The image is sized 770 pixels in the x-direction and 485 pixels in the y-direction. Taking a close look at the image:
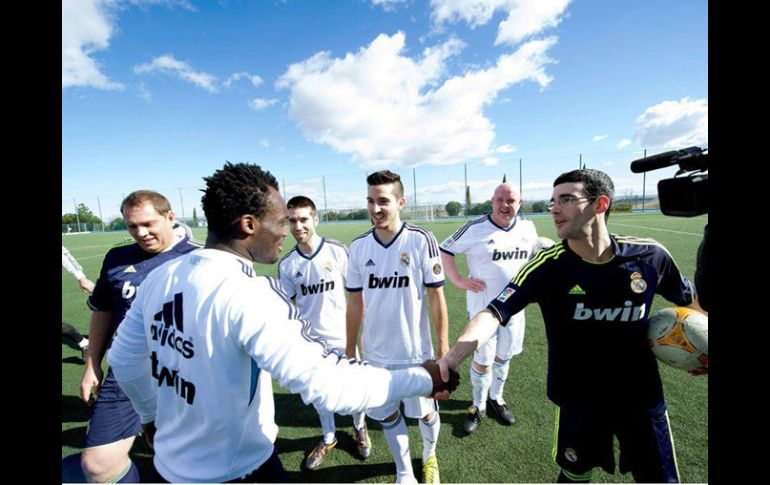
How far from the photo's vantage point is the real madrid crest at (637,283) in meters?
1.97

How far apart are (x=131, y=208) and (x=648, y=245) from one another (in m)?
4.10

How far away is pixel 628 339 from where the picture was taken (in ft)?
6.49

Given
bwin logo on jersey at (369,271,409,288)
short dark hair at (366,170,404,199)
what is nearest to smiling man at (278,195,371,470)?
bwin logo on jersey at (369,271,409,288)

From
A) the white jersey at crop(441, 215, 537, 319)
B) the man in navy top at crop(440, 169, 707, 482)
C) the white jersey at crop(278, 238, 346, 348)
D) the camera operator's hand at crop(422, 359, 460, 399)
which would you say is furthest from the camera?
the white jersey at crop(441, 215, 537, 319)

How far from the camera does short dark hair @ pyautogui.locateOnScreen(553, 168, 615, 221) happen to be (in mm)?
2045

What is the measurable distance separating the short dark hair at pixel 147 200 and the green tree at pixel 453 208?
3809 cm

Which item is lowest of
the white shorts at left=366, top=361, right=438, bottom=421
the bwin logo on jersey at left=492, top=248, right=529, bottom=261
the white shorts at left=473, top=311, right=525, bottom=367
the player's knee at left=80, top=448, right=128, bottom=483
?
the player's knee at left=80, top=448, right=128, bottom=483

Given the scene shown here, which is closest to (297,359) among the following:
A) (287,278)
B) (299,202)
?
(287,278)

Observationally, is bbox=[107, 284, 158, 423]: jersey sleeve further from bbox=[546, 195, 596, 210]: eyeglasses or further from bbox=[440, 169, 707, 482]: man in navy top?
bbox=[546, 195, 596, 210]: eyeglasses

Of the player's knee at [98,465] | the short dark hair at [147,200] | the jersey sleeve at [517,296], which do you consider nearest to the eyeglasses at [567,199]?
the jersey sleeve at [517,296]

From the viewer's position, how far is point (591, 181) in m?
2.05

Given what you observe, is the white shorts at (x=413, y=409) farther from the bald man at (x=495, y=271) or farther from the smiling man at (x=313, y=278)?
the bald man at (x=495, y=271)

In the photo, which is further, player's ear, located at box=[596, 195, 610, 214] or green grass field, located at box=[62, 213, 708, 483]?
green grass field, located at box=[62, 213, 708, 483]
